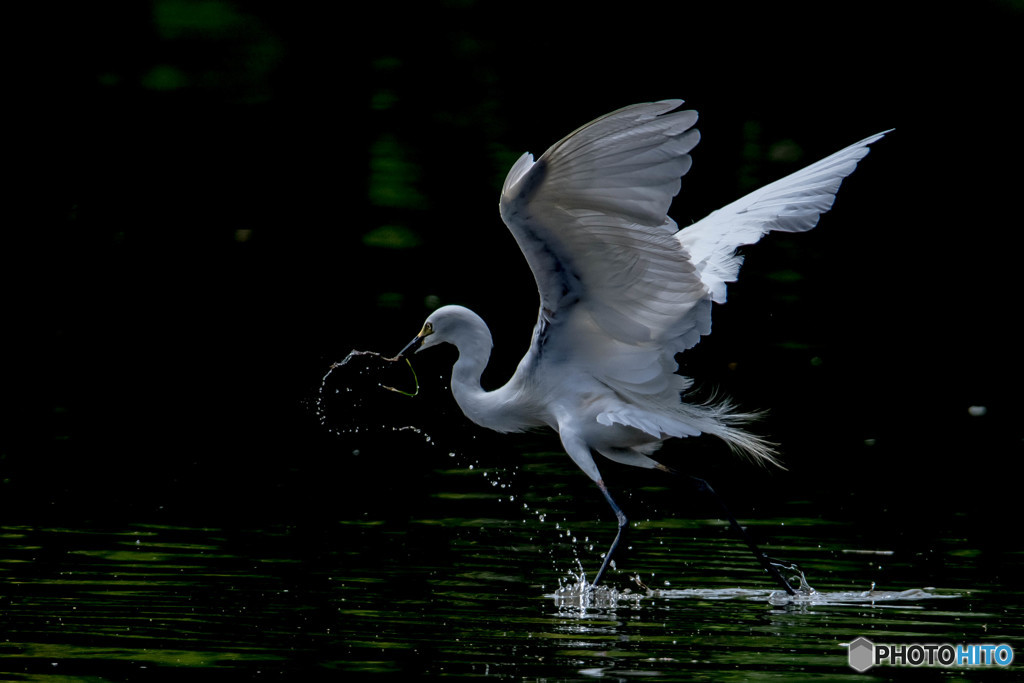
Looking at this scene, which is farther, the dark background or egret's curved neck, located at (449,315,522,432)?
the dark background

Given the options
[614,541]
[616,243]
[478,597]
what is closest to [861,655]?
[478,597]

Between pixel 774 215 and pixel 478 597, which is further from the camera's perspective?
pixel 774 215

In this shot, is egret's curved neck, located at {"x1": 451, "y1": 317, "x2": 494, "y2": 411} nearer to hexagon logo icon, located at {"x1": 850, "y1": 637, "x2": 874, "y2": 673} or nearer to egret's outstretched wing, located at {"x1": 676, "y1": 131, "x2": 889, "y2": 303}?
egret's outstretched wing, located at {"x1": 676, "y1": 131, "x2": 889, "y2": 303}

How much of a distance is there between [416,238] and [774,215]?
5.45 meters

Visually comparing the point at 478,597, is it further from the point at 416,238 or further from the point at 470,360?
the point at 416,238

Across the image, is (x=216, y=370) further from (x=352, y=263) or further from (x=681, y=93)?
(x=681, y=93)

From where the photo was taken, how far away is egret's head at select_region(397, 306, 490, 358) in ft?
24.0

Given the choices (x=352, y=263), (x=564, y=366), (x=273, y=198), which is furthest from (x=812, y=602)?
(x=273, y=198)

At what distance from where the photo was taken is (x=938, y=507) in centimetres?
816

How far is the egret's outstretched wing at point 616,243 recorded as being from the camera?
5746 mm

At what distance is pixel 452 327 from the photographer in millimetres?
7344

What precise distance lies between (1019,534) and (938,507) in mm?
661

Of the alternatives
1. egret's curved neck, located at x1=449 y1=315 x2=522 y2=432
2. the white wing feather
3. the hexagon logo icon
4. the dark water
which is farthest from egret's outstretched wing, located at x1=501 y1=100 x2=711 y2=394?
the hexagon logo icon

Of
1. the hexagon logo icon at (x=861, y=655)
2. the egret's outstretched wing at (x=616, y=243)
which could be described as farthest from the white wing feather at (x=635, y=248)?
the hexagon logo icon at (x=861, y=655)
